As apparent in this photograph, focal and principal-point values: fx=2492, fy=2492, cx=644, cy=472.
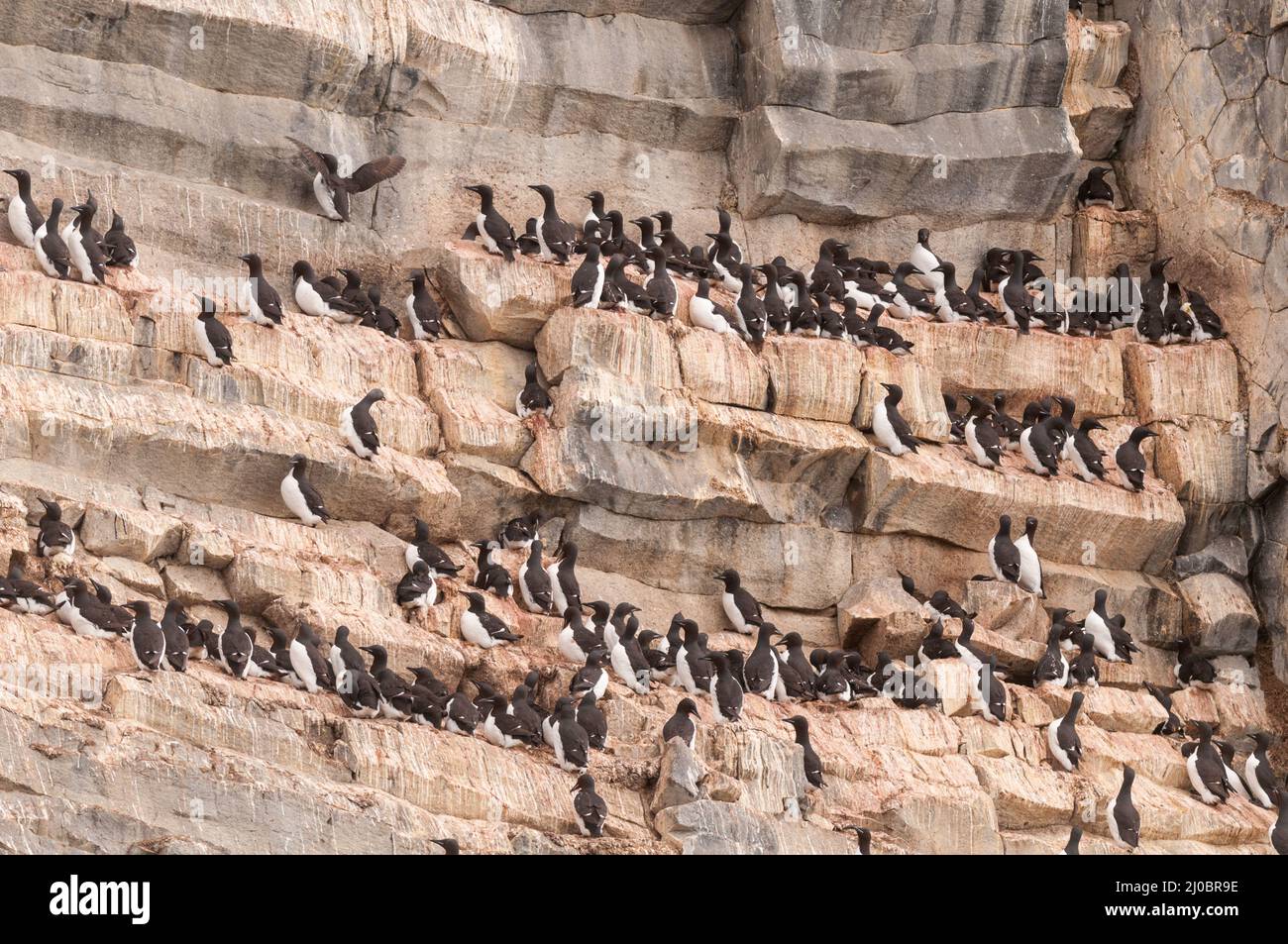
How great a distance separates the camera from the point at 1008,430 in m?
28.2

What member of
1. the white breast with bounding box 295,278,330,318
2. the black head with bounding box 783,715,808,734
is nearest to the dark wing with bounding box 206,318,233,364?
the white breast with bounding box 295,278,330,318

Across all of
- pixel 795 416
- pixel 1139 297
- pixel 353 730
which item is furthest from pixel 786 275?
pixel 353 730

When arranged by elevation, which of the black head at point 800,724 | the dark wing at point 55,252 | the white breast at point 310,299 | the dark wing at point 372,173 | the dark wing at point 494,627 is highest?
the dark wing at point 372,173

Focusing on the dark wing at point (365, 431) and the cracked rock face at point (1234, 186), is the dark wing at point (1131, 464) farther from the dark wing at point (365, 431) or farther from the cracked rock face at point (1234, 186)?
the dark wing at point (365, 431)

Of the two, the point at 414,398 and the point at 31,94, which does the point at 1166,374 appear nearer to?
the point at 414,398

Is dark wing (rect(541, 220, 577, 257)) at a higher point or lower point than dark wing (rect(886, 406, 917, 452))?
higher

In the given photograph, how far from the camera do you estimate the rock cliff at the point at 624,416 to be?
2091cm

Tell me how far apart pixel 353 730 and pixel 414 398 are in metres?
5.79

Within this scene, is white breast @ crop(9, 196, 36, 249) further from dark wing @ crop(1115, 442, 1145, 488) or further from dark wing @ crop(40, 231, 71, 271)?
dark wing @ crop(1115, 442, 1145, 488)

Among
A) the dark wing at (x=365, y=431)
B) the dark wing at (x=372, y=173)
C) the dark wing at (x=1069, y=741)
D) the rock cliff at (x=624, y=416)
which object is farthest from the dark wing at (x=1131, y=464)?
the dark wing at (x=365, y=431)

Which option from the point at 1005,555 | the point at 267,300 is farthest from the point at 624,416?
the point at 1005,555

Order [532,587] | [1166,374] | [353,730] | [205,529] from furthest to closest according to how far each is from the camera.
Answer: [1166,374] → [532,587] → [205,529] → [353,730]

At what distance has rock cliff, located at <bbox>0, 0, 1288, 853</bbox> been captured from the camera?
20.9 meters

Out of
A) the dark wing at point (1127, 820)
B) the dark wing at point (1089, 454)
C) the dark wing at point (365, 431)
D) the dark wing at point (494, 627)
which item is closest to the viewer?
the dark wing at point (494, 627)
